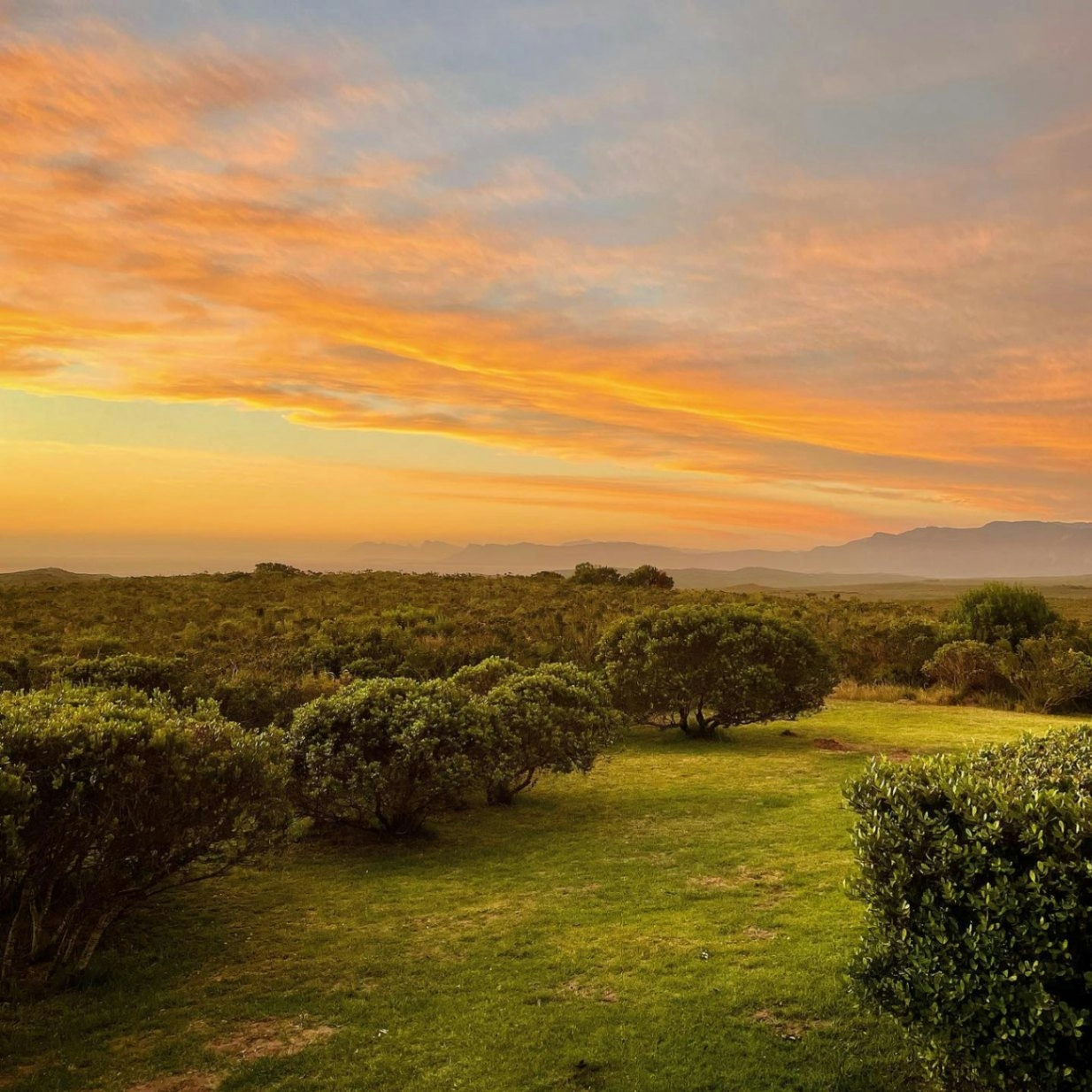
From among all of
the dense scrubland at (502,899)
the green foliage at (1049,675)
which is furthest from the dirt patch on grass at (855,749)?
the green foliage at (1049,675)

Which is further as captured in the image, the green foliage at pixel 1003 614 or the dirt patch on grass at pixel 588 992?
the green foliage at pixel 1003 614

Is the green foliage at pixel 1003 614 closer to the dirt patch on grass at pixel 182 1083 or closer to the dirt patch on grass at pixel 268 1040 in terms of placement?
the dirt patch on grass at pixel 268 1040

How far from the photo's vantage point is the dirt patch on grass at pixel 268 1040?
6.54m

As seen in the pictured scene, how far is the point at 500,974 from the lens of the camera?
25.2 ft

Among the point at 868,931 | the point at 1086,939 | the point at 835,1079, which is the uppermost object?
the point at 1086,939

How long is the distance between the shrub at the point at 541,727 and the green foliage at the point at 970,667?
17.7 m

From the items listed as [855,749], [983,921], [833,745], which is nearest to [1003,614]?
[833,745]

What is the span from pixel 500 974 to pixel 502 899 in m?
2.11

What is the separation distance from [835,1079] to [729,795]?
866 centimetres

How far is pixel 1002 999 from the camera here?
457 cm

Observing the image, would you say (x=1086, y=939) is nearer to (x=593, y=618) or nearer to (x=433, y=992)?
(x=433, y=992)

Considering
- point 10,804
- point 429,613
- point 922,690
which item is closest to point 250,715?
point 10,804

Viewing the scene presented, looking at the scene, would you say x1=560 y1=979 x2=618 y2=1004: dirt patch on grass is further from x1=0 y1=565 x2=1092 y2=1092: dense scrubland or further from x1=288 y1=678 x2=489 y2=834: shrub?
x1=288 y1=678 x2=489 y2=834: shrub

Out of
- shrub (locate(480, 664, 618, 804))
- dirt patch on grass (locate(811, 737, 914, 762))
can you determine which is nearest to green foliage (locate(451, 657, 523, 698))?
shrub (locate(480, 664, 618, 804))
